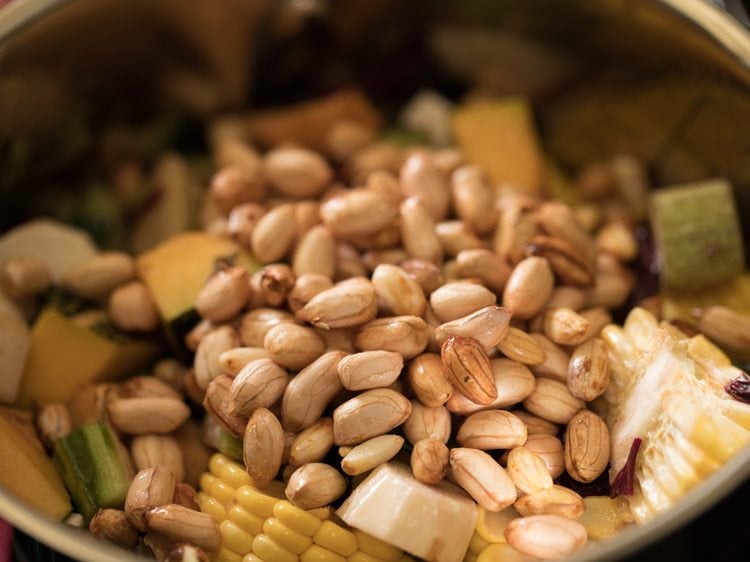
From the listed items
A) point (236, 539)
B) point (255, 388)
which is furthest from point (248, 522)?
point (255, 388)

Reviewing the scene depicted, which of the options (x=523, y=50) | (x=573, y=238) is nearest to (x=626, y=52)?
(x=523, y=50)

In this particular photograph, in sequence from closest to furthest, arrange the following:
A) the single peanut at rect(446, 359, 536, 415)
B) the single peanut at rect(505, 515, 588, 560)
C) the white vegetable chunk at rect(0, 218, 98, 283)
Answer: the single peanut at rect(505, 515, 588, 560) < the single peanut at rect(446, 359, 536, 415) < the white vegetable chunk at rect(0, 218, 98, 283)

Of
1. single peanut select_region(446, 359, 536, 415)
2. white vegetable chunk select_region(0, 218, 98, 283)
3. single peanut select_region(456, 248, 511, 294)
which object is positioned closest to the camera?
single peanut select_region(446, 359, 536, 415)

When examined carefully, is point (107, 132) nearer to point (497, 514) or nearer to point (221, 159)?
point (221, 159)

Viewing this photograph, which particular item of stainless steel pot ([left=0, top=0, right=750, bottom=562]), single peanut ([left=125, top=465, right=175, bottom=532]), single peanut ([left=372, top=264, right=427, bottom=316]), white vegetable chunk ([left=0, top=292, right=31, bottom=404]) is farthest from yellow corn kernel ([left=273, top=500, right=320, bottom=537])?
stainless steel pot ([left=0, top=0, right=750, bottom=562])

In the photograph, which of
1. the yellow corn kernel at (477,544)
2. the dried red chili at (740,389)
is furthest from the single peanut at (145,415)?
the dried red chili at (740,389)

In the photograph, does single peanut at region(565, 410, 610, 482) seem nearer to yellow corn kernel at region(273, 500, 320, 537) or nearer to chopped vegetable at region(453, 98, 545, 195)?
yellow corn kernel at region(273, 500, 320, 537)

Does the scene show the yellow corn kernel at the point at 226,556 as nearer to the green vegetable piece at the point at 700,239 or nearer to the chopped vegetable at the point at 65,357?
the chopped vegetable at the point at 65,357

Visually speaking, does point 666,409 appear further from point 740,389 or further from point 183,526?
point 183,526
